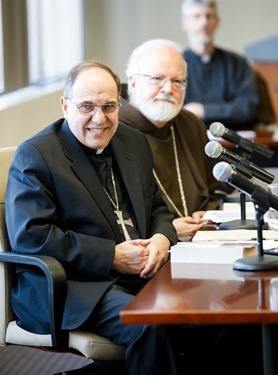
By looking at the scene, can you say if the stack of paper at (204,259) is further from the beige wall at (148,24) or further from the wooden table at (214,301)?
the beige wall at (148,24)

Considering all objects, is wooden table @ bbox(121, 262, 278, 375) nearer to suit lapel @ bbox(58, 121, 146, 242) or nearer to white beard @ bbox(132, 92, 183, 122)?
suit lapel @ bbox(58, 121, 146, 242)

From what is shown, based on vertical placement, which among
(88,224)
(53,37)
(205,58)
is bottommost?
(205,58)

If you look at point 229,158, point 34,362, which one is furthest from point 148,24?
point 229,158

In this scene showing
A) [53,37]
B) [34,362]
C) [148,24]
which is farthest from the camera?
[148,24]

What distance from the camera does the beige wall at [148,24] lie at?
966cm

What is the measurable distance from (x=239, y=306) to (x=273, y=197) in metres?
0.43

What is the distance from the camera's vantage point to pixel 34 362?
4.40 metres

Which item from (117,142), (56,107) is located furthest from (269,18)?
(117,142)

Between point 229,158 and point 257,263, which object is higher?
point 229,158

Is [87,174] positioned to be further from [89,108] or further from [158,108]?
[158,108]

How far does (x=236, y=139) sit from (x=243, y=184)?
2.73ft

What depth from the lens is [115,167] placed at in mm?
3549

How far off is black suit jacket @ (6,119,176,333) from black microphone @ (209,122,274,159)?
0.45 metres

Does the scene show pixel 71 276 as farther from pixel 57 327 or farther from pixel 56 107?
pixel 56 107
